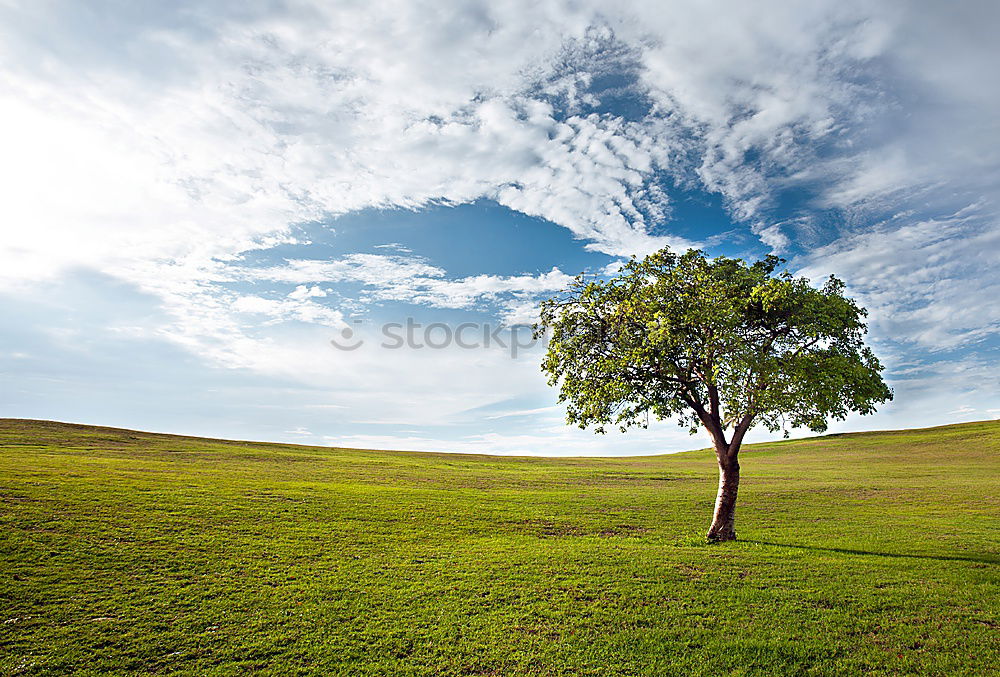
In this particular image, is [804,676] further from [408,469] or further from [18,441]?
[18,441]

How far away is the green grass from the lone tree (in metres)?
6.50

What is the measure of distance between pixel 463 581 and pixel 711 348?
1573 centimetres

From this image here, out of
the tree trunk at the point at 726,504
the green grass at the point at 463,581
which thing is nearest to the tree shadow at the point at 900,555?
the green grass at the point at 463,581

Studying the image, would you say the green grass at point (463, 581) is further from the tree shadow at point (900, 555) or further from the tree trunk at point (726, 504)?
the tree trunk at point (726, 504)

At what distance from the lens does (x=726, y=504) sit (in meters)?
27.1

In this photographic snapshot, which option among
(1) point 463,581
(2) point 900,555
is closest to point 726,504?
(2) point 900,555

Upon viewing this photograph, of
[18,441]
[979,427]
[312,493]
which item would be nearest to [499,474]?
[312,493]

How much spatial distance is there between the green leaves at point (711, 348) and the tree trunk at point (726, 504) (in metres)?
1.15

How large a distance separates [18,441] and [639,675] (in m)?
63.1

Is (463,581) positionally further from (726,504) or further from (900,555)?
(900,555)

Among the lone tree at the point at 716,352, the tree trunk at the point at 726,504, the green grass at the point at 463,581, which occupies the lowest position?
the green grass at the point at 463,581

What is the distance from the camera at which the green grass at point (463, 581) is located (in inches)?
545

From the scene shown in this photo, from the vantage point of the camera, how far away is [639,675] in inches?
508

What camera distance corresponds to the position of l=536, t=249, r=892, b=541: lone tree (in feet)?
82.6
